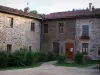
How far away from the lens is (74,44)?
29078 millimetres

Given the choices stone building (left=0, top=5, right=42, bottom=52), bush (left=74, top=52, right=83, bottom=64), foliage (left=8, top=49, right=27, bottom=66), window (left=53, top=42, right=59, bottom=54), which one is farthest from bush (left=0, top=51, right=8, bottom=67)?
window (left=53, top=42, right=59, bottom=54)

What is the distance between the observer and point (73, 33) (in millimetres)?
29172

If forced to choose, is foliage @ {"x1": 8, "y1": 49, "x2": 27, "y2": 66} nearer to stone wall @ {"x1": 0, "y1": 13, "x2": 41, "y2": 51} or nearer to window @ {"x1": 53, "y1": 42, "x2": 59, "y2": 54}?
stone wall @ {"x1": 0, "y1": 13, "x2": 41, "y2": 51}

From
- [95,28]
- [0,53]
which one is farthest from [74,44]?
[0,53]

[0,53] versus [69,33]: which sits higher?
[69,33]

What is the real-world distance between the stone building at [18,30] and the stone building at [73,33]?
175 cm

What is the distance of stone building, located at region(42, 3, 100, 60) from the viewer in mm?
27828

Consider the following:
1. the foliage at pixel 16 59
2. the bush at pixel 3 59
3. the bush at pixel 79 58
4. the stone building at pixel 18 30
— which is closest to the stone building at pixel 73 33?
the stone building at pixel 18 30

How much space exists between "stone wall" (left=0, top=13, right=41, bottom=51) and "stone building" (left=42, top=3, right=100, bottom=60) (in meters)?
1.76

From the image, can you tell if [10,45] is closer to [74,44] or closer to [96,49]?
[74,44]

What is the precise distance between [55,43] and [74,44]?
3046mm

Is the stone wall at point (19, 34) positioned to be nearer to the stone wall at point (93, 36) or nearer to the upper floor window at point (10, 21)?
the upper floor window at point (10, 21)

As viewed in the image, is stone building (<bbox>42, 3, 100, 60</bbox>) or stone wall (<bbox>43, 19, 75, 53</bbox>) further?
stone wall (<bbox>43, 19, 75, 53</bbox>)

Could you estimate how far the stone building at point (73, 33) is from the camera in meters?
27.8
